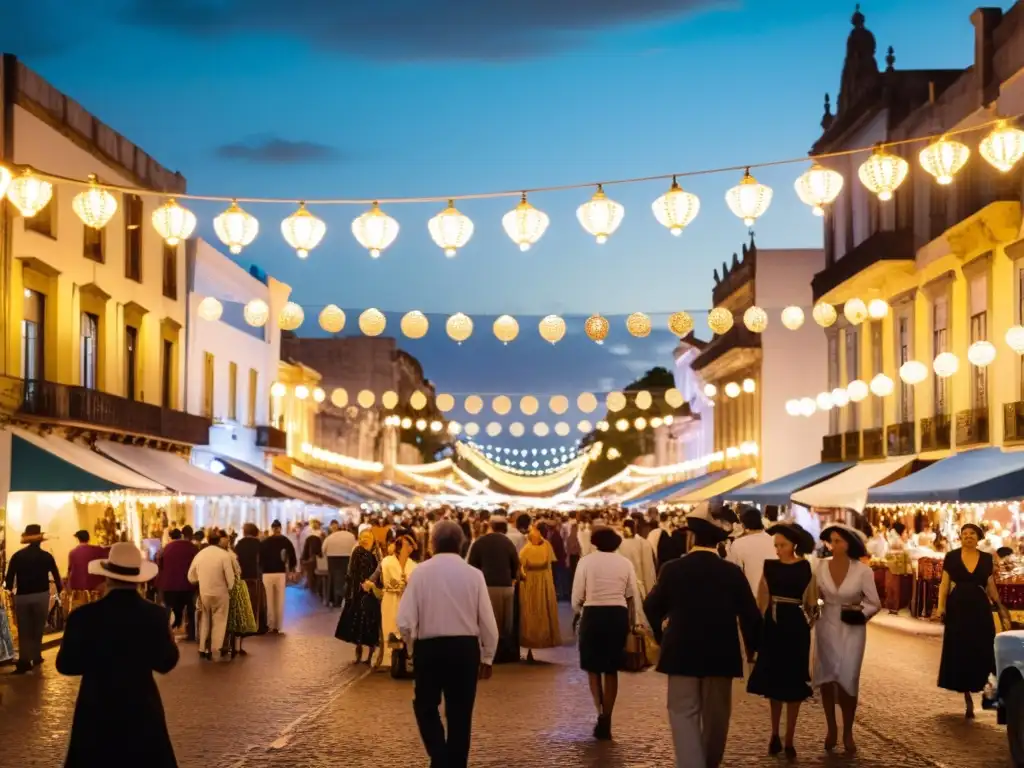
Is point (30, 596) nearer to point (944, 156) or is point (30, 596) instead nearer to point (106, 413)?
point (944, 156)

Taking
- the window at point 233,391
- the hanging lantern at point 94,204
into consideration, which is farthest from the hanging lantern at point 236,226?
the window at point 233,391

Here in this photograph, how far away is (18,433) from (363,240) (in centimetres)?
979

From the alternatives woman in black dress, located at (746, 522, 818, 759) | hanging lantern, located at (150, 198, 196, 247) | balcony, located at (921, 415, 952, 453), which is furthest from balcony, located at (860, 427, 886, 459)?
woman in black dress, located at (746, 522, 818, 759)

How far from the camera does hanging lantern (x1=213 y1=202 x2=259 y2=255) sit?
19.6m

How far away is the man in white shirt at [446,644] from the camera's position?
9.35m

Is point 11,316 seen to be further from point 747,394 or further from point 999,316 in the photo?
point 747,394

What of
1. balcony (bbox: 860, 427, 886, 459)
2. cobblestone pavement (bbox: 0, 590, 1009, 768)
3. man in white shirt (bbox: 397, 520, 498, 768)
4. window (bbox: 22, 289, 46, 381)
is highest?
window (bbox: 22, 289, 46, 381)

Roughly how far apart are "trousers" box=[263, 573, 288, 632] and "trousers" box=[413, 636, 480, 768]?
566 inches

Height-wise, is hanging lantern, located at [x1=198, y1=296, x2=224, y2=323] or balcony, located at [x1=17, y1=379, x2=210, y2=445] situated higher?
hanging lantern, located at [x1=198, y1=296, x2=224, y2=323]

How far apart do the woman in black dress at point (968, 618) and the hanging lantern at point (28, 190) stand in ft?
36.0

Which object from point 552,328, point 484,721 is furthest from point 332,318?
point 484,721

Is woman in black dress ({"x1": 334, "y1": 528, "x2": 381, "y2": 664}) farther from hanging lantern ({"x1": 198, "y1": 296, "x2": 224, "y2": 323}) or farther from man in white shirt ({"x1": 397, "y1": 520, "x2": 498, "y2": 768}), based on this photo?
hanging lantern ({"x1": 198, "y1": 296, "x2": 224, "y2": 323})

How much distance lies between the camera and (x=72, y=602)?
75.8 ft

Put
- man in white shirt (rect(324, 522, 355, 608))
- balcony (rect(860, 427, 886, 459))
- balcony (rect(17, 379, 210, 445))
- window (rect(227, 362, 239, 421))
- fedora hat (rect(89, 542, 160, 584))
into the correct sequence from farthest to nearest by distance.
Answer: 1. window (rect(227, 362, 239, 421))
2. balcony (rect(860, 427, 886, 459))
3. man in white shirt (rect(324, 522, 355, 608))
4. balcony (rect(17, 379, 210, 445))
5. fedora hat (rect(89, 542, 160, 584))
